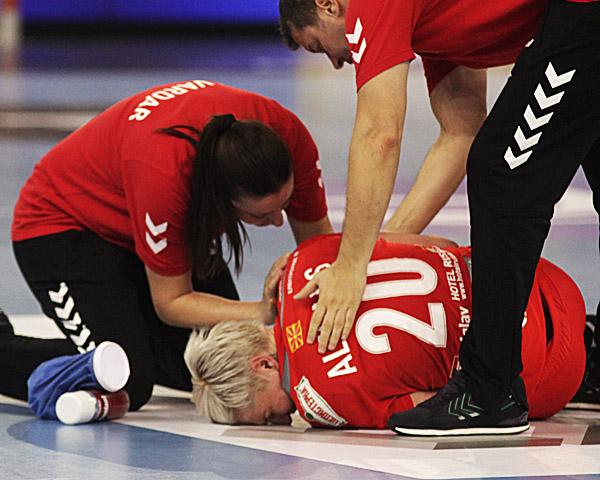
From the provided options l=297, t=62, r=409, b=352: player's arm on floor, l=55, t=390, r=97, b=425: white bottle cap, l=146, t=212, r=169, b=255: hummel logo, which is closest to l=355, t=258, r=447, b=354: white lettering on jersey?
l=297, t=62, r=409, b=352: player's arm on floor

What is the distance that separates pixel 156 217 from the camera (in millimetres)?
3586

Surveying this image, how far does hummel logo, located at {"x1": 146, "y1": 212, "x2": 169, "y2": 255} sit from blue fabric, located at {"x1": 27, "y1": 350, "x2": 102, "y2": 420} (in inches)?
13.5

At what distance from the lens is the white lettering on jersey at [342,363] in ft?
10.5

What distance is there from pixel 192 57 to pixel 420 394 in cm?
1376

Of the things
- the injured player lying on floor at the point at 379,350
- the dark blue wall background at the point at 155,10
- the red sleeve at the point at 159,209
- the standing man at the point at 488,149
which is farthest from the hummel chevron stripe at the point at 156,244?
the dark blue wall background at the point at 155,10

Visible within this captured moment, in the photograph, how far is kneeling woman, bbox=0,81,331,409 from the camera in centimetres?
352

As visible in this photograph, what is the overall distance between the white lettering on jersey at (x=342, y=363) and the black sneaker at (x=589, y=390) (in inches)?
27.6

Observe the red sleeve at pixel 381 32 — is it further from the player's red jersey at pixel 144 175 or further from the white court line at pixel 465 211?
the white court line at pixel 465 211

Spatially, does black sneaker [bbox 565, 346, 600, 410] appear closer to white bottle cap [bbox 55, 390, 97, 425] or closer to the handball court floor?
the handball court floor

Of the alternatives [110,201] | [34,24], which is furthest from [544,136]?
[34,24]

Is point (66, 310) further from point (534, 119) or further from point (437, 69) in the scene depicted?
point (534, 119)

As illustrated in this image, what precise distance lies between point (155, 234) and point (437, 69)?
103 centimetres

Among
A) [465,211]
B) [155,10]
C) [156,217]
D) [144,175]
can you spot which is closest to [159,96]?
[144,175]

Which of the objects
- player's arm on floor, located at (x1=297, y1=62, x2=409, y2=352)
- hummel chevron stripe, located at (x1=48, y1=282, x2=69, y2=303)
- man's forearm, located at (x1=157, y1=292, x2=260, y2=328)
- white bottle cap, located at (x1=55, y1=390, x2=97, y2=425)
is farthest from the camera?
hummel chevron stripe, located at (x1=48, y1=282, x2=69, y2=303)
